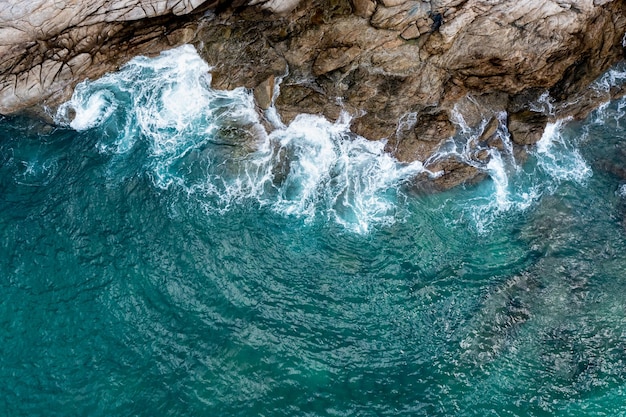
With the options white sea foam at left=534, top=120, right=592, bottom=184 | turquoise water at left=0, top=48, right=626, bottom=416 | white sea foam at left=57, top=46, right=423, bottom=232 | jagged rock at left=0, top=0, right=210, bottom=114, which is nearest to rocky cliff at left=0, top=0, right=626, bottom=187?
jagged rock at left=0, top=0, right=210, bottom=114

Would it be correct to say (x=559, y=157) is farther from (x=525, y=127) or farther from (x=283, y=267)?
(x=283, y=267)

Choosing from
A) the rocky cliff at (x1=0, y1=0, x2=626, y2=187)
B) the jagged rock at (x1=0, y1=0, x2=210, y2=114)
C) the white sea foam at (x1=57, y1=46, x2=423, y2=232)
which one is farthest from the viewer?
the white sea foam at (x1=57, y1=46, x2=423, y2=232)

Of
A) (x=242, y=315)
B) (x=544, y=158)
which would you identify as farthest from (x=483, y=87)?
(x=242, y=315)

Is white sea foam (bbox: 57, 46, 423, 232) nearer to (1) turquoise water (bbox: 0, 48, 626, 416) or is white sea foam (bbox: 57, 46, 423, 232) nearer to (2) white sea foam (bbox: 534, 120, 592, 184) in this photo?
(1) turquoise water (bbox: 0, 48, 626, 416)

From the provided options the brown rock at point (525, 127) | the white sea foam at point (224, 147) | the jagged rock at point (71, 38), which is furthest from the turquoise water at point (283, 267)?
the jagged rock at point (71, 38)

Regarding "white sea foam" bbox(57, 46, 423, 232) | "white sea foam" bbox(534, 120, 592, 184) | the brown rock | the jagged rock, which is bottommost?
"white sea foam" bbox(534, 120, 592, 184)

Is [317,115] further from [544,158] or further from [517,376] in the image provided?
[517,376]

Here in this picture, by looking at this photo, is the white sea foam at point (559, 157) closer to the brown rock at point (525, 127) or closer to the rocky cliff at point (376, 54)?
the brown rock at point (525, 127)
